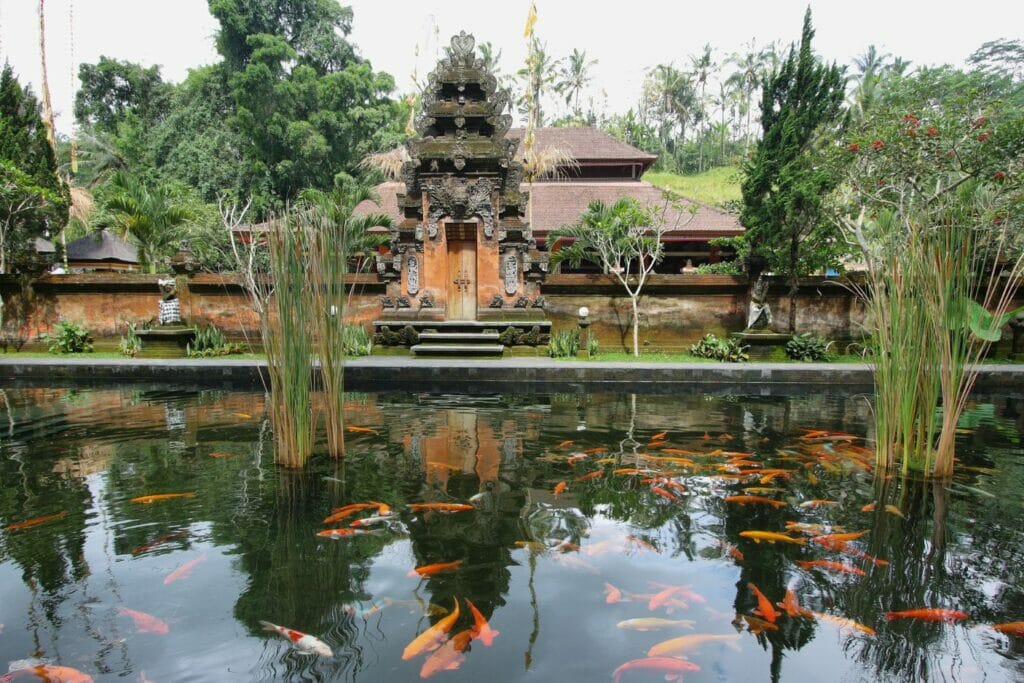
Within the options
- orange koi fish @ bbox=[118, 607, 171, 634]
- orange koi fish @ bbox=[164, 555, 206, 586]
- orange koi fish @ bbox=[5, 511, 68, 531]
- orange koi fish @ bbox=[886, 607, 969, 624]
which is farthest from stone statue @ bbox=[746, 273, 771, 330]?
orange koi fish @ bbox=[118, 607, 171, 634]

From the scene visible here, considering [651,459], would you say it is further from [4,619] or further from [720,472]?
[4,619]

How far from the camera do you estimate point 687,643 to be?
6.75ft

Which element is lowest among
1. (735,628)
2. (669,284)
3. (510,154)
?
(735,628)

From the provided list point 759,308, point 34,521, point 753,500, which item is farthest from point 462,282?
point 34,521

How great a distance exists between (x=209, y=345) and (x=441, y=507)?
369 inches

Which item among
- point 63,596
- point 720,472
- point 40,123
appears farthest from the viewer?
point 40,123

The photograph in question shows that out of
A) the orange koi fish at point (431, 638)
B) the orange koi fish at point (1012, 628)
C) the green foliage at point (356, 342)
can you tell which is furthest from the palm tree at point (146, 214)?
the orange koi fish at point (1012, 628)

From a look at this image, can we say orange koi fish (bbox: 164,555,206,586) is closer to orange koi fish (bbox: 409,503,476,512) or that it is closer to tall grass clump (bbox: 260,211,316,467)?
orange koi fish (bbox: 409,503,476,512)

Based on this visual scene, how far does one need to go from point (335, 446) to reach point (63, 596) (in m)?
1.86

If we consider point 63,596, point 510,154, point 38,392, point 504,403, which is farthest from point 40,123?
point 63,596

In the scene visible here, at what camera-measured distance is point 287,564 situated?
2631mm

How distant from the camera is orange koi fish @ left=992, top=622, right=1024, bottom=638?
2143 millimetres

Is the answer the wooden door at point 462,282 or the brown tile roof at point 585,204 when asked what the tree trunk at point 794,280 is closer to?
the brown tile roof at point 585,204

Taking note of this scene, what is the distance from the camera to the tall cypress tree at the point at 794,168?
9734mm
